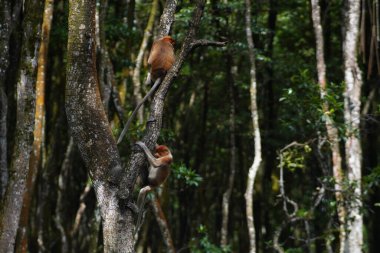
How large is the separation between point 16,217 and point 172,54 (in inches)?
101

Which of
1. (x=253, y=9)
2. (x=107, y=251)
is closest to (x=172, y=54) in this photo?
(x=107, y=251)

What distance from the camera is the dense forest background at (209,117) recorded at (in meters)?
9.30

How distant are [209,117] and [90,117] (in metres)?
13.1

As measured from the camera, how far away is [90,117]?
529cm

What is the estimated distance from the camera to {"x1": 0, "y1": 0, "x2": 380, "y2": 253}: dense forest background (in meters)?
9.30

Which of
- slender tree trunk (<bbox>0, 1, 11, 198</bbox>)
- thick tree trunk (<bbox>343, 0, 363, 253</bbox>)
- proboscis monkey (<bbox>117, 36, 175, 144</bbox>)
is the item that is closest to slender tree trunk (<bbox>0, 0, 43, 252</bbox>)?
slender tree trunk (<bbox>0, 1, 11, 198</bbox>)

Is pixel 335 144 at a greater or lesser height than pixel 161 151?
greater

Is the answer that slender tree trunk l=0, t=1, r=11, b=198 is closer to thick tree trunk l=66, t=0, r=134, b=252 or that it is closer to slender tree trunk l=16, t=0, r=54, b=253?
slender tree trunk l=16, t=0, r=54, b=253

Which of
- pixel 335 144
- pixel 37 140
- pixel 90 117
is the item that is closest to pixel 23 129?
pixel 37 140

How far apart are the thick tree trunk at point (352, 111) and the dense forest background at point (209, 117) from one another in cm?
15

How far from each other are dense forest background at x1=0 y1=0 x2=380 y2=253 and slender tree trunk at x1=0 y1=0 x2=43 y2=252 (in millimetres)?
17

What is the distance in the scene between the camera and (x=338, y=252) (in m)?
10.0

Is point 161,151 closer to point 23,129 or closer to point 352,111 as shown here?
point 23,129

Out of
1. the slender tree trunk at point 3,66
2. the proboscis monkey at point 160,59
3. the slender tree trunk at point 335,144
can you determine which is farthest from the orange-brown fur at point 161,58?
the slender tree trunk at point 335,144
